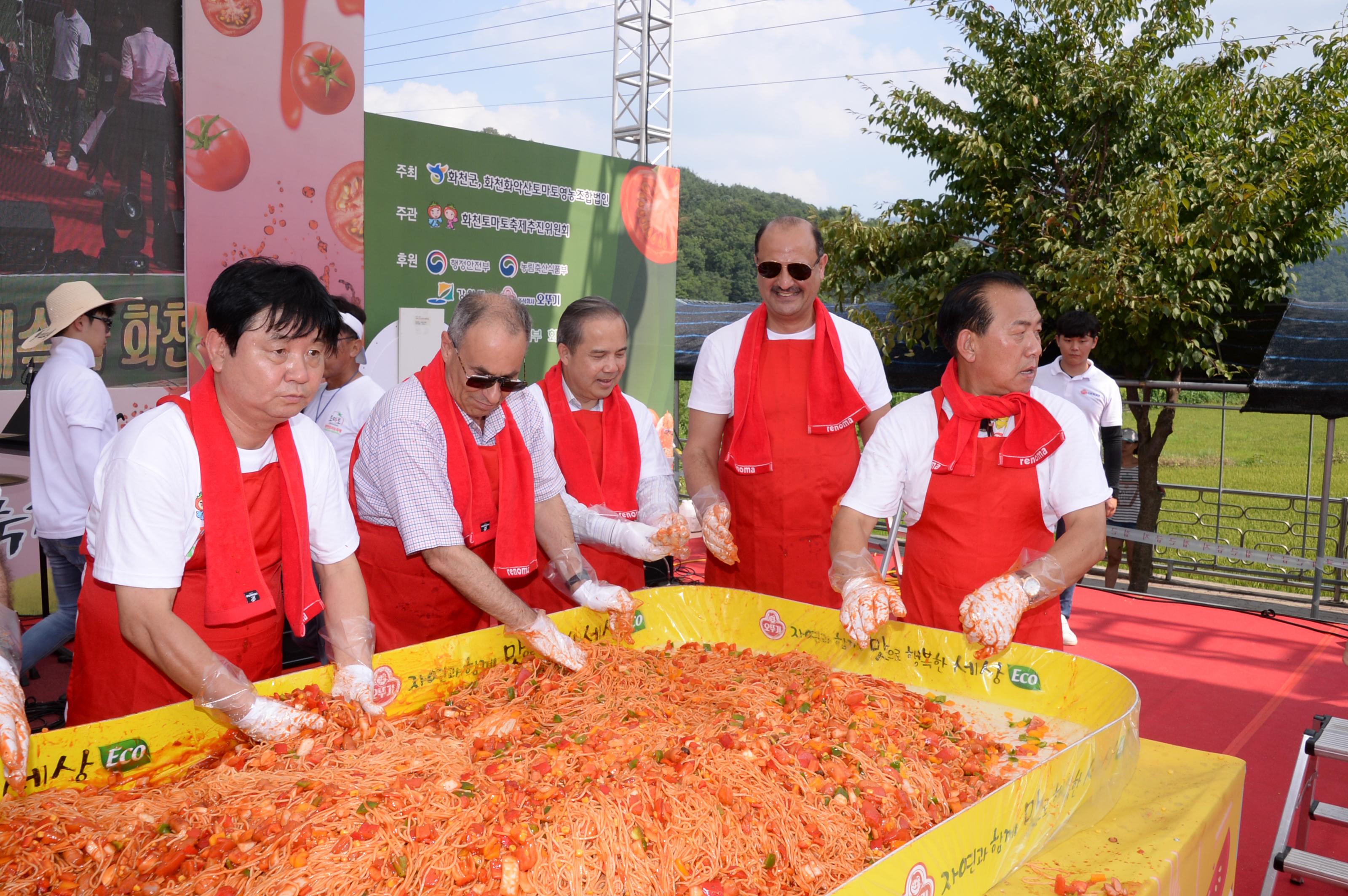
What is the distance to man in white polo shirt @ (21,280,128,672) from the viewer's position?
165 inches

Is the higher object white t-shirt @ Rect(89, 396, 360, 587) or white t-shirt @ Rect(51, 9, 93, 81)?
white t-shirt @ Rect(51, 9, 93, 81)

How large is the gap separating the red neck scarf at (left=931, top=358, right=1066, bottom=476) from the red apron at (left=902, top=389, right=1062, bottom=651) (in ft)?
0.09

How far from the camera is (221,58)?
5094mm

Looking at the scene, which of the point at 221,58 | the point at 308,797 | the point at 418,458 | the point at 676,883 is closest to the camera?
the point at 676,883

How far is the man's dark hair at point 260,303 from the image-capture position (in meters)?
2.08

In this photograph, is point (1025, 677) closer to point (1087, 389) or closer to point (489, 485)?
point (489, 485)

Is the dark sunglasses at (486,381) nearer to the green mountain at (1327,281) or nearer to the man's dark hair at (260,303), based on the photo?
the man's dark hair at (260,303)

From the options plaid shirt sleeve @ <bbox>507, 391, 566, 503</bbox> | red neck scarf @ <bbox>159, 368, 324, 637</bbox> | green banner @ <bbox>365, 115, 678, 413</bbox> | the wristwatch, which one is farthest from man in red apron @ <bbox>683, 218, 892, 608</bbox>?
green banner @ <bbox>365, 115, 678, 413</bbox>

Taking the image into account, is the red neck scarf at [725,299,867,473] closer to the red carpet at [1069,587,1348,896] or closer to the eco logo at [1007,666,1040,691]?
the eco logo at [1007,666,1040,691]

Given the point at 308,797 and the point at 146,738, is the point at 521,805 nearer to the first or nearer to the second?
the point at 308,797

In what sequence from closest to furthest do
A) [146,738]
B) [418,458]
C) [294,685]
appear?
[146,738] → [294,685] → [418,458]

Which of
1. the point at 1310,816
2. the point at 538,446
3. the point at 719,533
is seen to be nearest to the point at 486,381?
the point at 538,446

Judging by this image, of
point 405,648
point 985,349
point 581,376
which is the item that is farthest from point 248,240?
point 985,349

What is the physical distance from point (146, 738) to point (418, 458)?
972mm
